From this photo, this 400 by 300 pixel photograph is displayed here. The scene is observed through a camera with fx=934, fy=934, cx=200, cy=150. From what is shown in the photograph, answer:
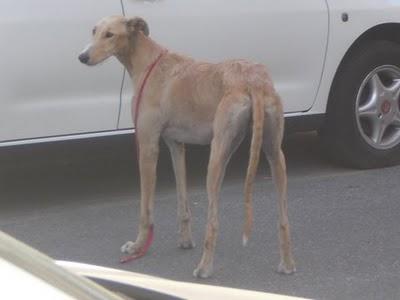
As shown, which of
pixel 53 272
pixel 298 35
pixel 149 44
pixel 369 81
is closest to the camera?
pixel 53 272

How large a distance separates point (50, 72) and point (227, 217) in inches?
57.1

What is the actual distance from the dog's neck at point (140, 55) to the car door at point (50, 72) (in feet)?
2.03

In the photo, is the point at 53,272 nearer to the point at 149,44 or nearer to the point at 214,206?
the point at 214,206

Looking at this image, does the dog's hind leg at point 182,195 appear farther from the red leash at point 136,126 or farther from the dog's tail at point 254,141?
the dog's tail at point 254,141

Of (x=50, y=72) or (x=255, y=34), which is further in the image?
(x=255, y=34)

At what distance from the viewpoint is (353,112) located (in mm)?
6816

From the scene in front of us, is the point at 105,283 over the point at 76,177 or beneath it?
over

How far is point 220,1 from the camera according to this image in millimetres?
6145

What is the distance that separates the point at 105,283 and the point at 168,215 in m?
3.50

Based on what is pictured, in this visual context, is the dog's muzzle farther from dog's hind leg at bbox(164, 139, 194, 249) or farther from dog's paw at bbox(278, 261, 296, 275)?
dog's paw at bbox(278, 261, 296, 275)

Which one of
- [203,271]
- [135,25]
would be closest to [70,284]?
[203,271]

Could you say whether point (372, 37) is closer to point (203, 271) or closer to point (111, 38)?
point (111, 38)

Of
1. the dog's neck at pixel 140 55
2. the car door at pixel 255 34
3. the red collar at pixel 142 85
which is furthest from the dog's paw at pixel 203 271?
the car door at pixel 255 34

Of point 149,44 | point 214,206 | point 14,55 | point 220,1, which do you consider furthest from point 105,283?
point 220,1
